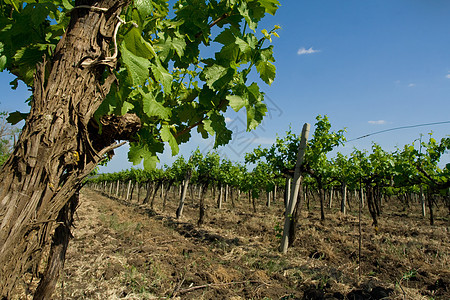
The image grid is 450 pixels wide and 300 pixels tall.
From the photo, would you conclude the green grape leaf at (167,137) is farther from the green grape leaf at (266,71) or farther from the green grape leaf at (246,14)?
the green grape leaf at (246,14)

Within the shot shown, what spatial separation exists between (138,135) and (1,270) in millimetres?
974

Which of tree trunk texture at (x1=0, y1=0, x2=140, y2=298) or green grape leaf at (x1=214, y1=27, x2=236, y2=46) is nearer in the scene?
tree trunk texture at (x1=0, y1=0, x2=140, y2=298)

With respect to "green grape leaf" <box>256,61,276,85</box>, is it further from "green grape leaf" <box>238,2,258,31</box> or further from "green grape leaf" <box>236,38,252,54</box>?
"green grape leaf" <box>238,2,258,31</box>

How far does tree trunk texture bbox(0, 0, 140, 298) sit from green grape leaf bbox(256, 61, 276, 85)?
880 mm

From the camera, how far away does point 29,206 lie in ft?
2.89

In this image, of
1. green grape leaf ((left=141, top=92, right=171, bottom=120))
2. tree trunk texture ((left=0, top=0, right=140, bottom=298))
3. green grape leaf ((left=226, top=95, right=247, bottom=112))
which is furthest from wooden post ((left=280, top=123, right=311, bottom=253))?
tree trunk texture ((left=0, top=0, right=140, bottom=298))

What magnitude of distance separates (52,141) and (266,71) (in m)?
→ 1.26

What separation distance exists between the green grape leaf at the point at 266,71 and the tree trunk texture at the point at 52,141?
0.88 m

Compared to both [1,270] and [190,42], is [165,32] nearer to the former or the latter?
[190,42]

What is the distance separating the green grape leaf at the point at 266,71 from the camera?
1580 mm

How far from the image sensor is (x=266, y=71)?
1617mm

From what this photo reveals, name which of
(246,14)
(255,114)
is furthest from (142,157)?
(246,14)

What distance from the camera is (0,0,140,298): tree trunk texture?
0.85 metres

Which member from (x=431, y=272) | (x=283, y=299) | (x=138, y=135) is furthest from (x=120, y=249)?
(x=431, y=272)
